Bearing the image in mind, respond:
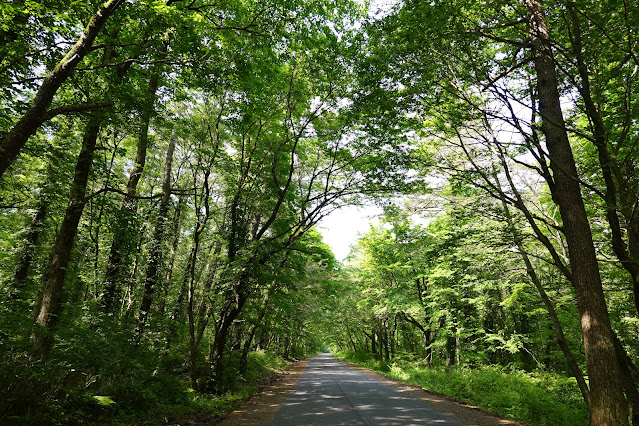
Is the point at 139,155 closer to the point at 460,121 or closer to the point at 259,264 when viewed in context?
the point at 259,264

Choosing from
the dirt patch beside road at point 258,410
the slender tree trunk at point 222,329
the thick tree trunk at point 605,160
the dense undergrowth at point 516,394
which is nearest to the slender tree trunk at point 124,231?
the slender tree trunk at point 222,329

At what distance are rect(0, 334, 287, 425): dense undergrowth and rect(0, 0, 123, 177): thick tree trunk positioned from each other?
10.7 ft

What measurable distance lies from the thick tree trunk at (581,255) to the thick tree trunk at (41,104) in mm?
7174

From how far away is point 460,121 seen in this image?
24.1 ft

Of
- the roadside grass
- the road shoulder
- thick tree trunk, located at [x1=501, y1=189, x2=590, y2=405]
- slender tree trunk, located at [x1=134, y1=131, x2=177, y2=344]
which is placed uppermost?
slender tree trunk, located at [x1=134, y1=131, x2=177, y2=344]

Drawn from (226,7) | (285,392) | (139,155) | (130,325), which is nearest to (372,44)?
(226,7)

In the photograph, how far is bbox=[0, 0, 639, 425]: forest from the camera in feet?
16.8

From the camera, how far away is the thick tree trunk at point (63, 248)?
20.3ft

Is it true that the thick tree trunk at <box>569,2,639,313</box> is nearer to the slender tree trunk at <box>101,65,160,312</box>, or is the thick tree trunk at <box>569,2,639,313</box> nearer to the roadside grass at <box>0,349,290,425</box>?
the slender tree trunk at <box>101,65,160,312</box>

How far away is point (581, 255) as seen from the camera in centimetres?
500

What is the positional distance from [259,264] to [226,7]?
7.07 metres

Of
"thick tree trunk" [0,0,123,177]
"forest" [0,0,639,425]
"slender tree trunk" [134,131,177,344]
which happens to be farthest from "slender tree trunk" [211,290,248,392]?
"thick tree trunk" [0,0,123,177]

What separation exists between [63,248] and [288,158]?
7557 mm

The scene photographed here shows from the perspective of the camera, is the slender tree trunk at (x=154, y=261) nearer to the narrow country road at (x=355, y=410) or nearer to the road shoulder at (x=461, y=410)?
the narrow country road at (x=355, y=410)
